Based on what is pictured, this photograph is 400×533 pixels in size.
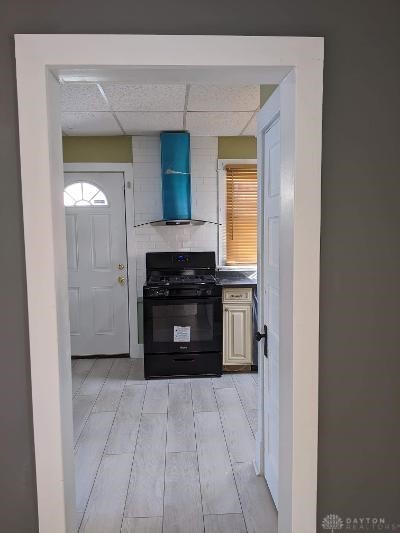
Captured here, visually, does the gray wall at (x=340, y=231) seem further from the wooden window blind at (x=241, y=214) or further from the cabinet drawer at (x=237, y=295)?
the wooden window blind at (x=241, y=214)

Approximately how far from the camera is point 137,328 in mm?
4539

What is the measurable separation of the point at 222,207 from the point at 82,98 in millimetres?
1910

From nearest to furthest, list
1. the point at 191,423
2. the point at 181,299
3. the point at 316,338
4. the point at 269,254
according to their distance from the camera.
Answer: the point at 316,338
the point at 269,254
the point at 191,423
the point at 181,299

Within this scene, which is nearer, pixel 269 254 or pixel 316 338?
pixel 316 338

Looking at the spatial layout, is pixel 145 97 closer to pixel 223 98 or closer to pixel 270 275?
pixel 223 98

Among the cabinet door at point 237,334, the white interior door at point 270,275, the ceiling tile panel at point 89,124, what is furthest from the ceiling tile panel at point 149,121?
the cabinet door at point 237,334

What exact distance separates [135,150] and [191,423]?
2838mm

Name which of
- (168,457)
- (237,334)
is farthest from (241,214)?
(168,457)

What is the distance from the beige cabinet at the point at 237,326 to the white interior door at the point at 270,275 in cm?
166

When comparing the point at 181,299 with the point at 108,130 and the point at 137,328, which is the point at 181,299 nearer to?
the point at 137,328

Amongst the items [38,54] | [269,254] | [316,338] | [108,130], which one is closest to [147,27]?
[38,54]

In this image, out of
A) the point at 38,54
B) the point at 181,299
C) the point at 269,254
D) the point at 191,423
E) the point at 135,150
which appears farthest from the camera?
the point at 135,150

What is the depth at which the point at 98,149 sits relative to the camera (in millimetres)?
4367

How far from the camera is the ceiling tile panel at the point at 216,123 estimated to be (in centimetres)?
360
